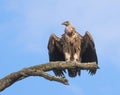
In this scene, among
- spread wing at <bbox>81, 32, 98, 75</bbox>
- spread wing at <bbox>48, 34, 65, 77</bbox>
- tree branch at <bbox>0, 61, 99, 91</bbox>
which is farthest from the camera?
spread wing at <bbox>48, 34, 65, 77</bbox>

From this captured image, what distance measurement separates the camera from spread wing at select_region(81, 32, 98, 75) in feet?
63.3

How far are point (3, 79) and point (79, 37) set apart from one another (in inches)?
312

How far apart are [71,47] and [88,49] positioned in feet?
2.37

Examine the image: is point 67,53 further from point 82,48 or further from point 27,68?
point 27,68

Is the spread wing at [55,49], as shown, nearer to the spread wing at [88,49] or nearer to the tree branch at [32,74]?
the spread wing at [88,49]

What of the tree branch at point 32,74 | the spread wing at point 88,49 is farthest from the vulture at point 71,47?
the tree branch at point 32,74

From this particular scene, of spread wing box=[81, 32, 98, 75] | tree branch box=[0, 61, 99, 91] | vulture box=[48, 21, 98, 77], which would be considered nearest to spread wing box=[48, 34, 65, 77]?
vulture box=[48, 21, 98, 77]

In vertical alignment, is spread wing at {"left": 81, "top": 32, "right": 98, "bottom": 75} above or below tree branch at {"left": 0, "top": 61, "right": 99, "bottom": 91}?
above

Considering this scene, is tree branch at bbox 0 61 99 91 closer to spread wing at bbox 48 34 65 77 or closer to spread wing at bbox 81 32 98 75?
spread wing at bbox 81 32 98 75

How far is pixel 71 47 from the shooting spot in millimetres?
20422

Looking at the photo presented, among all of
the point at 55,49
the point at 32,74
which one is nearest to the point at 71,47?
the point at 55,49

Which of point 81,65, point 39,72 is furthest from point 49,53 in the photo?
point 39,72

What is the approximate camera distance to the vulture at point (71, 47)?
19628mm

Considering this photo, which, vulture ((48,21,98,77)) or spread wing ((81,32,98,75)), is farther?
vulture ((48,21,98,77))
